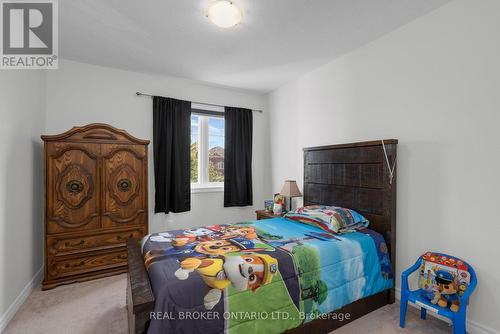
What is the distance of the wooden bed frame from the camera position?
69.8 inches

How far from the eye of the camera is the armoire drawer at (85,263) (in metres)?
2.57

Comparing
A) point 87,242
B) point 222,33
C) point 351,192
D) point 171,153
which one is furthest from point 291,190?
point 87,242

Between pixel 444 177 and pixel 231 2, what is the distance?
7.54 feet

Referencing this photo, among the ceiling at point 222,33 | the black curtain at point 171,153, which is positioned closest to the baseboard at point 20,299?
the black curtain at point 171,153

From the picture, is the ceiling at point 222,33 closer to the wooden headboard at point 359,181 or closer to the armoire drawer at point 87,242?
the wooden headboard at point 359,181

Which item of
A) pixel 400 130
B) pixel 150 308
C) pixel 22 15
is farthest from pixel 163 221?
pixel 400 130

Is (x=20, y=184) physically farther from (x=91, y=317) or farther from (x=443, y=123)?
(x=443, y=123)

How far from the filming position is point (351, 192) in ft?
8.72

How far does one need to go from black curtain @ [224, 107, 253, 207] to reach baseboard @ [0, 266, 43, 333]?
246 centimetres

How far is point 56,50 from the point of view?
276cm

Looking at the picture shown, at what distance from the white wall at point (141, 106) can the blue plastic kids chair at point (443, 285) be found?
2670 millimetres
